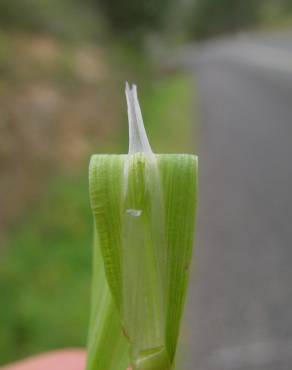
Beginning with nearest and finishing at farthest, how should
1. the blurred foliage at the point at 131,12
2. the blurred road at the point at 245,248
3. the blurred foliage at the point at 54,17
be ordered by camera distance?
the blurred road at the point at 245,248 → the blurred foliage at the point at 54,17 → the blurred foliage at the point at 131,12

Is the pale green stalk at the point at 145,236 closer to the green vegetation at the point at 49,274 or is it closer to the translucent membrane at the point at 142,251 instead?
the translucent membrane at the point at 142,251

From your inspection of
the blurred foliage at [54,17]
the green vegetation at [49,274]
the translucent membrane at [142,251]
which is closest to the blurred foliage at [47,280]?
the green vegetation at [49,274]

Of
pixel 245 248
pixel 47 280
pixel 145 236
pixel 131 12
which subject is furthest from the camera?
pixel 131 12

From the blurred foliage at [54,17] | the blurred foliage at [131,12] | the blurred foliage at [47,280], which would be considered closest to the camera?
the blurred foliage at [47,280]

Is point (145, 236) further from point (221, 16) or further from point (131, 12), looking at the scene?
point (221, 16)

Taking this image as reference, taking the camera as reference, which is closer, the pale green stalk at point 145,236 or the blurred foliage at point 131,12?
the pale green stalk at point 145,236

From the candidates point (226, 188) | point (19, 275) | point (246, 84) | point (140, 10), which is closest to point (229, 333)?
point (19, 275)

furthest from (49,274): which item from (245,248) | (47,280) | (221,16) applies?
(221,16)
